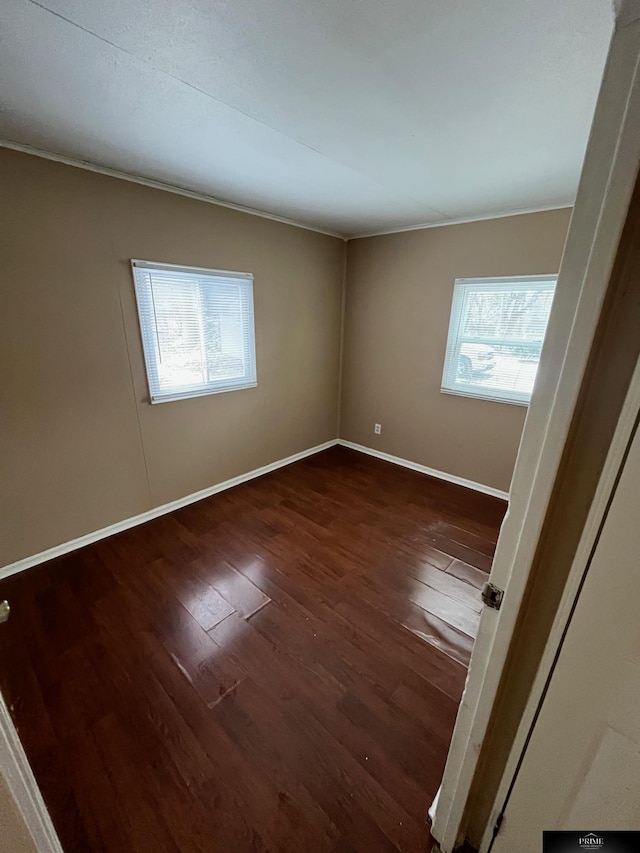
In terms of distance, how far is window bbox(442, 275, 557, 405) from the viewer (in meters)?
2.63

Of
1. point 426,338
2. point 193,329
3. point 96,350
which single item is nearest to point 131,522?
point 96,350

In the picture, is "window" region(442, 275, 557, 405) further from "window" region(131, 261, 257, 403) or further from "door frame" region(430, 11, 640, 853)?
"door frame" region(430, 11, 640, 853)

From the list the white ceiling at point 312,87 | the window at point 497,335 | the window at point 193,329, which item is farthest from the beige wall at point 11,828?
the window at point 497,335

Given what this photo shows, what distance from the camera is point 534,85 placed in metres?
1.21

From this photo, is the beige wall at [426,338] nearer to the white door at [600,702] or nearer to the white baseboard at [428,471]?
the white baseboard at [428,471]

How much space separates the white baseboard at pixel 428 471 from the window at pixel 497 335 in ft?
2.74

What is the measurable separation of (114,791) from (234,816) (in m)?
0.42

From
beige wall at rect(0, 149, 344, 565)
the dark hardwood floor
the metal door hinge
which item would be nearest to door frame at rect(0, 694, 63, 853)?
the dark hardwood floor

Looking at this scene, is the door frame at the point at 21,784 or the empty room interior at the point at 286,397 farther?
the empty room interior at the point at 286,397

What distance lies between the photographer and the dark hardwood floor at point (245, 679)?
109 cm

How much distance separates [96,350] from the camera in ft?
7.10

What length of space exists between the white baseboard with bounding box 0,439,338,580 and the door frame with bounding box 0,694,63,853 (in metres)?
1.91

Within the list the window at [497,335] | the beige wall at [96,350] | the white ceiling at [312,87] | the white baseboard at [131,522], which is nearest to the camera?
the white ceiling at [312,87]

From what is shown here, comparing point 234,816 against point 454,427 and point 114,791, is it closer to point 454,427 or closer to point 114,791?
point 114,791
